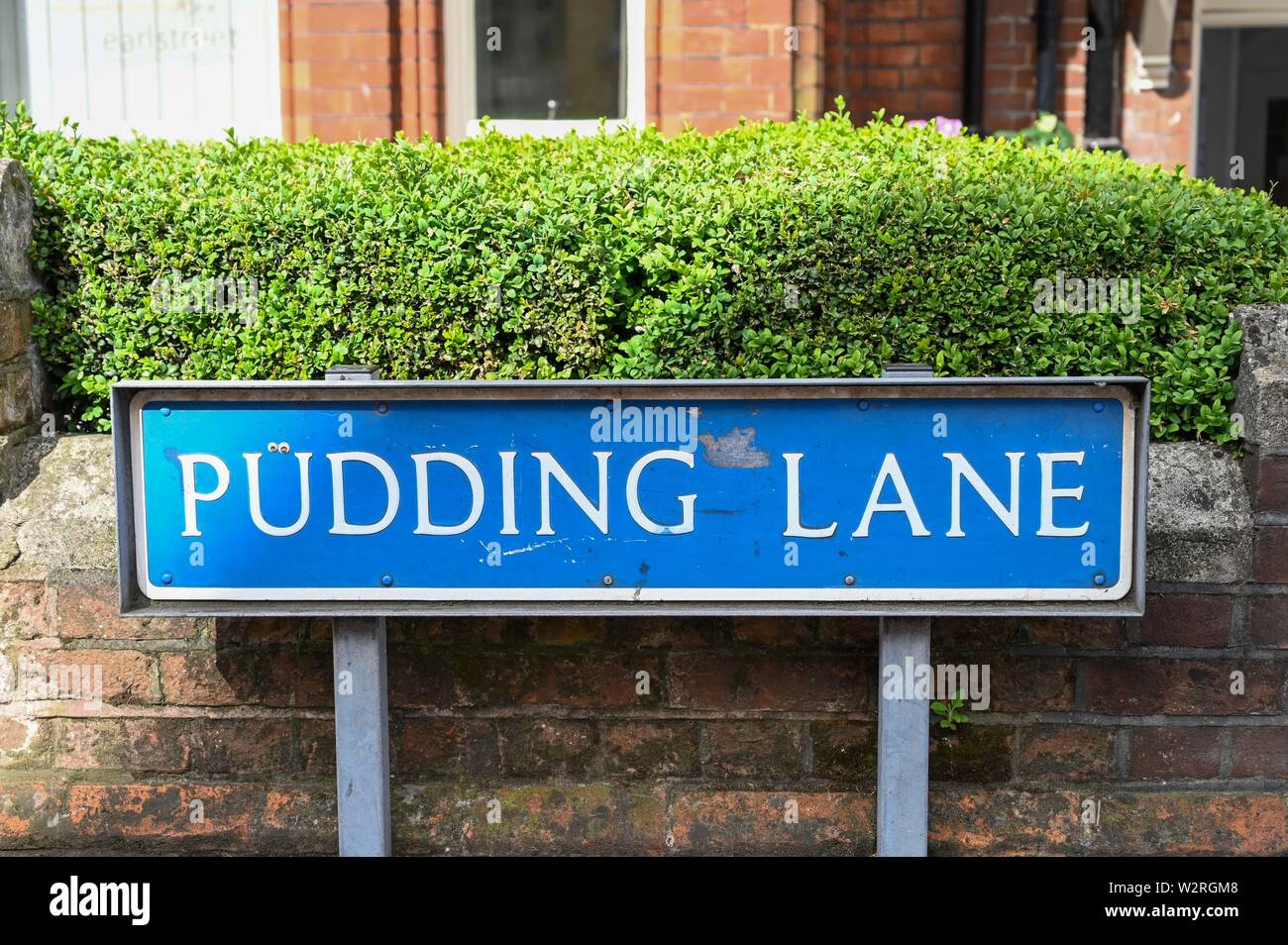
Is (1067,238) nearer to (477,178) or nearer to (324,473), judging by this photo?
(477,178)

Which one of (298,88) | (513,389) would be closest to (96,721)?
(513,389)

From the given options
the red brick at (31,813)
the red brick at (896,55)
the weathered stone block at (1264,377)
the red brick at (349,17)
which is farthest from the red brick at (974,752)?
the red brick at (896,55)

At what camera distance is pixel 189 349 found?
3.51 metres

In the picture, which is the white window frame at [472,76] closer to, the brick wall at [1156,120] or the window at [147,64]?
the window at [147,64]

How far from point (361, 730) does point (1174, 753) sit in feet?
6.10

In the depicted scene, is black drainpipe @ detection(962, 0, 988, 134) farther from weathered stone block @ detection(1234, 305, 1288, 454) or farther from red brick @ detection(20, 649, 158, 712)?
red brick @ detection(20, 649, 158, 712)

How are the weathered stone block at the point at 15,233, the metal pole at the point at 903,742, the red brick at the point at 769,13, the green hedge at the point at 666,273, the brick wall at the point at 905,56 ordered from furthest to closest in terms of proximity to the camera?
the brick wall at the point at 905,56 → the red brick at the point at 769,13 → the weathered stone block at the point at 15,233 → the green hedge at the point at 666,273 → the metal pole at the point at 903,742

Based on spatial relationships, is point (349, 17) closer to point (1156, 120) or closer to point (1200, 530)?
point (1200, 530)

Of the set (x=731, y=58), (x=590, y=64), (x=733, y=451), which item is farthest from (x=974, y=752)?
(x=590, y=64)

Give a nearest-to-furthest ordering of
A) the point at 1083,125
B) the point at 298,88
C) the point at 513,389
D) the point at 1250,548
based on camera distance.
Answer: the point at 513,389 < the point at 1250,548 < the point at 298,88 < the point at 1083,125

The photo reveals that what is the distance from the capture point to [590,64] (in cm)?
645

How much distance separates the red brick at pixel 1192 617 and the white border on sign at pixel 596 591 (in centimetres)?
55

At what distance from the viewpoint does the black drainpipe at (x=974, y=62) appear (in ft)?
23.2

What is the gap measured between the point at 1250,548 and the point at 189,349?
2586mm
